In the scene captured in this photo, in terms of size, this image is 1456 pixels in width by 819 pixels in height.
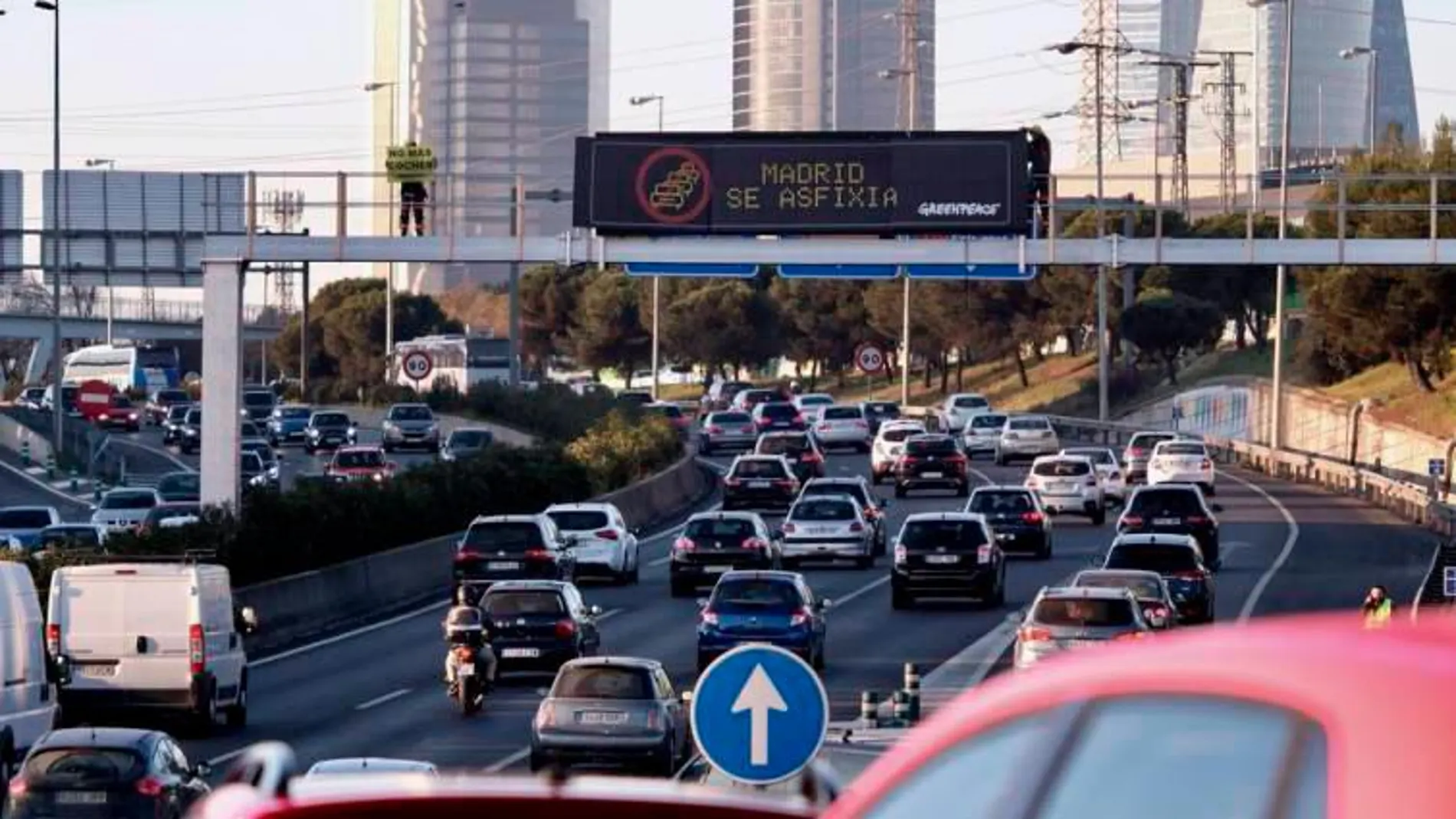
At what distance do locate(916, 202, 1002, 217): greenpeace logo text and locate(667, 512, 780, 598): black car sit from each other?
590 centimetres

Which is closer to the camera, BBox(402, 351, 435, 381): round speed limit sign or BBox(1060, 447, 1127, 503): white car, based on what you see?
BBox(1060, 447, 1127, 503): white car

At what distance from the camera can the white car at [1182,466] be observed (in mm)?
68812

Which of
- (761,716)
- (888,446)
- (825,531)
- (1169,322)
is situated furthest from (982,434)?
(761,716)

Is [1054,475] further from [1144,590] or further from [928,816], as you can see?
[928,816]

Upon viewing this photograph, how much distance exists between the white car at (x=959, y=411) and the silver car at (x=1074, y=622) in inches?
2324

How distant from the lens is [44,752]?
72.6ft

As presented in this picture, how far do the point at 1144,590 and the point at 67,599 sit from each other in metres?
13.1

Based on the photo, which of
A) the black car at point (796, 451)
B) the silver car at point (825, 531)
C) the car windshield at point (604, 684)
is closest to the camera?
the car windshield at point (604, 684)

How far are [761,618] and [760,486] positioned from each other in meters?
27.0

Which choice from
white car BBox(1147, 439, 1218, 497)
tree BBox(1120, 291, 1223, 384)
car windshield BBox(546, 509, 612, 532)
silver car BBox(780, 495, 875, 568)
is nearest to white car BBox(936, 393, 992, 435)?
tree BBox(1120, 291, 1223, 384)

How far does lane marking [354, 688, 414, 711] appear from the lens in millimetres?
A: 34125

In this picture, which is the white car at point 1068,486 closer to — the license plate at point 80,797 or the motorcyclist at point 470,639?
the motorcyclist at point 470,639

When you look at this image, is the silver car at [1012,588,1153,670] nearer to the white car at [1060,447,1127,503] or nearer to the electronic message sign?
the electronic message sign

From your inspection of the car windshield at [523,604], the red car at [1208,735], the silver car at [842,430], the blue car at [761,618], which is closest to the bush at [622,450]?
the silver car at [842,430]
